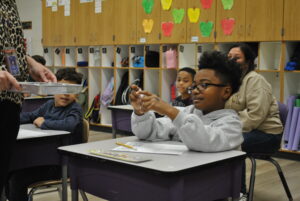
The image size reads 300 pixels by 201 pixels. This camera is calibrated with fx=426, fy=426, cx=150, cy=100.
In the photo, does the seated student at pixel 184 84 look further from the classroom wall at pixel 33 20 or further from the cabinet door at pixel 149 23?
the classroom wall at pixel 33 20

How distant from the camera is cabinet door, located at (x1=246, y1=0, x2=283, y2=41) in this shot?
4.94 metres

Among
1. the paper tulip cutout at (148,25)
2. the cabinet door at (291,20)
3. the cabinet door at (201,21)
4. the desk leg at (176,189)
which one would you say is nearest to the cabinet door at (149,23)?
the paper tulip cutout at (148,25)

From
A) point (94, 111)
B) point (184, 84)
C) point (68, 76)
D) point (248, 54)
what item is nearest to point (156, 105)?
point (68, 76)

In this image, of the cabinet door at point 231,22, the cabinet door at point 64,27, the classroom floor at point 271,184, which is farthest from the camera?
the cabinet door at point 64,27

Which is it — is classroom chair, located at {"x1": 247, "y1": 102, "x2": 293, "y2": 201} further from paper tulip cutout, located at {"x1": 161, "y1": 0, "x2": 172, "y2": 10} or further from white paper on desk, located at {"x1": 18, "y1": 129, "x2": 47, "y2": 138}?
paper tulip cutout, located at {"x1": 161, "y1": 0, "x2": 172, "y2": 10}

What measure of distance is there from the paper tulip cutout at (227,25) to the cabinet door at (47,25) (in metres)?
3.77

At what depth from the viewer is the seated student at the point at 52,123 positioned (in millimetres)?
2574

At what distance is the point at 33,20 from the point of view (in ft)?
29.8

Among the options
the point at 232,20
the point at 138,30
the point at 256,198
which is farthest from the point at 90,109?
the point at 256,198

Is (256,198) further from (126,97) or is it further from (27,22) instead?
(27,22)

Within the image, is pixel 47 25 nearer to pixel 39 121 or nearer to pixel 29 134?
pixel 39 121

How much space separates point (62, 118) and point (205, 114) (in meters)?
1.26

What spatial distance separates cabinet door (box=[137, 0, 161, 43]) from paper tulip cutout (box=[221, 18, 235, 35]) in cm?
110

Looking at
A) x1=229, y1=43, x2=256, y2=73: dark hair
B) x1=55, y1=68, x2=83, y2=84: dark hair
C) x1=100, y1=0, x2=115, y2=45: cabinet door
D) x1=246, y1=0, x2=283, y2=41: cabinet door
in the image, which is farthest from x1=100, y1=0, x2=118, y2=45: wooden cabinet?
x1=55, y1=68, x2=83, y2=84: dark hair
